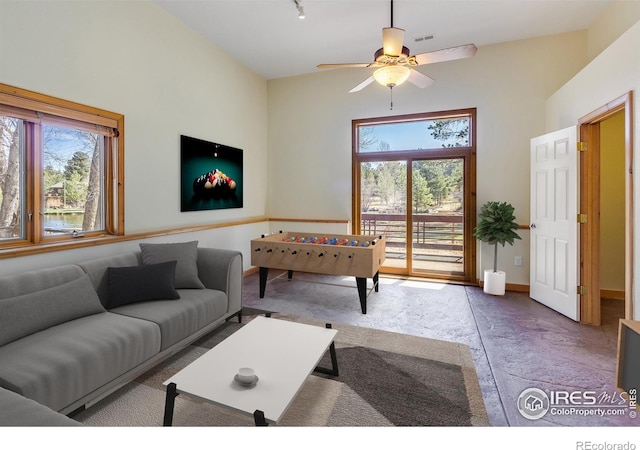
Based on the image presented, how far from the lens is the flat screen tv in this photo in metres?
1.51

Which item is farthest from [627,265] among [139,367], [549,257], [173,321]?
[139,367]

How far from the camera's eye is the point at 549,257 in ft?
11.9

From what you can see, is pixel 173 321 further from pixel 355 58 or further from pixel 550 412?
pixel 355 58

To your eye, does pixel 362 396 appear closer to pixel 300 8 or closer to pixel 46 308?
pixel 46 308

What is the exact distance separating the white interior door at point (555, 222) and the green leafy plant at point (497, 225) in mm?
250

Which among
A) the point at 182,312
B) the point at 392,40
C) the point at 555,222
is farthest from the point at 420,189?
the point at 182,312

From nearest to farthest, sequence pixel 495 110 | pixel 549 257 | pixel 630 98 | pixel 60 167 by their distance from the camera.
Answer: pixel 630 98
pixel 60 167
pixel 549 257
pixel 495 110

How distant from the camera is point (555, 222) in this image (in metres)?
3.50

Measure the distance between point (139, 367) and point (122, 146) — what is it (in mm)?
2177

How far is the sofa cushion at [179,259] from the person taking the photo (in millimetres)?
2822

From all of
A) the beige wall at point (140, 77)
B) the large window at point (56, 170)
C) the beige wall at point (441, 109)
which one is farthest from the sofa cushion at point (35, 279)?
the beige wall at point (441, 109)

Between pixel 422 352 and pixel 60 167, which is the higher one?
pixel 60 167

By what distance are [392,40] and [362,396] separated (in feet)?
8.92

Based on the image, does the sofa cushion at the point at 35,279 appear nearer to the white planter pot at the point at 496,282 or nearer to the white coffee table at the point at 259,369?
the white coffee table at the point at 259,369
